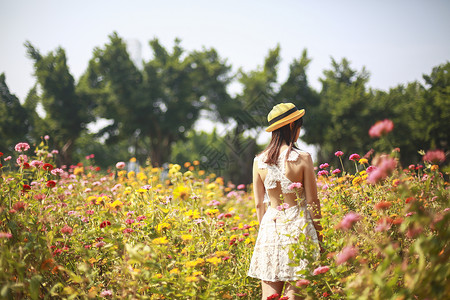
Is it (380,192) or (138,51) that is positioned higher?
(138,51)

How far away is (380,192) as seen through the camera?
2932 mm

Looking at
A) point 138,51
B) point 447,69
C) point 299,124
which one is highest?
point 138,51

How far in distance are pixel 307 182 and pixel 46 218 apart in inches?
76.4

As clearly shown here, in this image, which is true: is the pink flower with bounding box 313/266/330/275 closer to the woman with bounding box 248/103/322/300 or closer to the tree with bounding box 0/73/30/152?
the woman with bounding box 248/103/322/300

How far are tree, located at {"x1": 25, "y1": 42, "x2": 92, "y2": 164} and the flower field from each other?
23105mm

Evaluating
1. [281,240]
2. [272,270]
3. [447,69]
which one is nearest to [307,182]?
[281,240]

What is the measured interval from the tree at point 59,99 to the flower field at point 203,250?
2310 centimetres

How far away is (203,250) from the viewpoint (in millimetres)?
2557

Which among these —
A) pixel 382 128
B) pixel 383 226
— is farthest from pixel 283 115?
pixel 383 226

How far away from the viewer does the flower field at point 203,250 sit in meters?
1.38

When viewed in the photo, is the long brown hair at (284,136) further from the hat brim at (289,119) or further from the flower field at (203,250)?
the flower field at (203,250)

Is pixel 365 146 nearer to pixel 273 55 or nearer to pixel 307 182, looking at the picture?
pixel 273 55

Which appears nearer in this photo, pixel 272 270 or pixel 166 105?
pixel 272 270

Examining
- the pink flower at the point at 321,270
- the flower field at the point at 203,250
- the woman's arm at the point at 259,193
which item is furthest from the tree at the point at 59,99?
the pink flower at the point at 321,270
